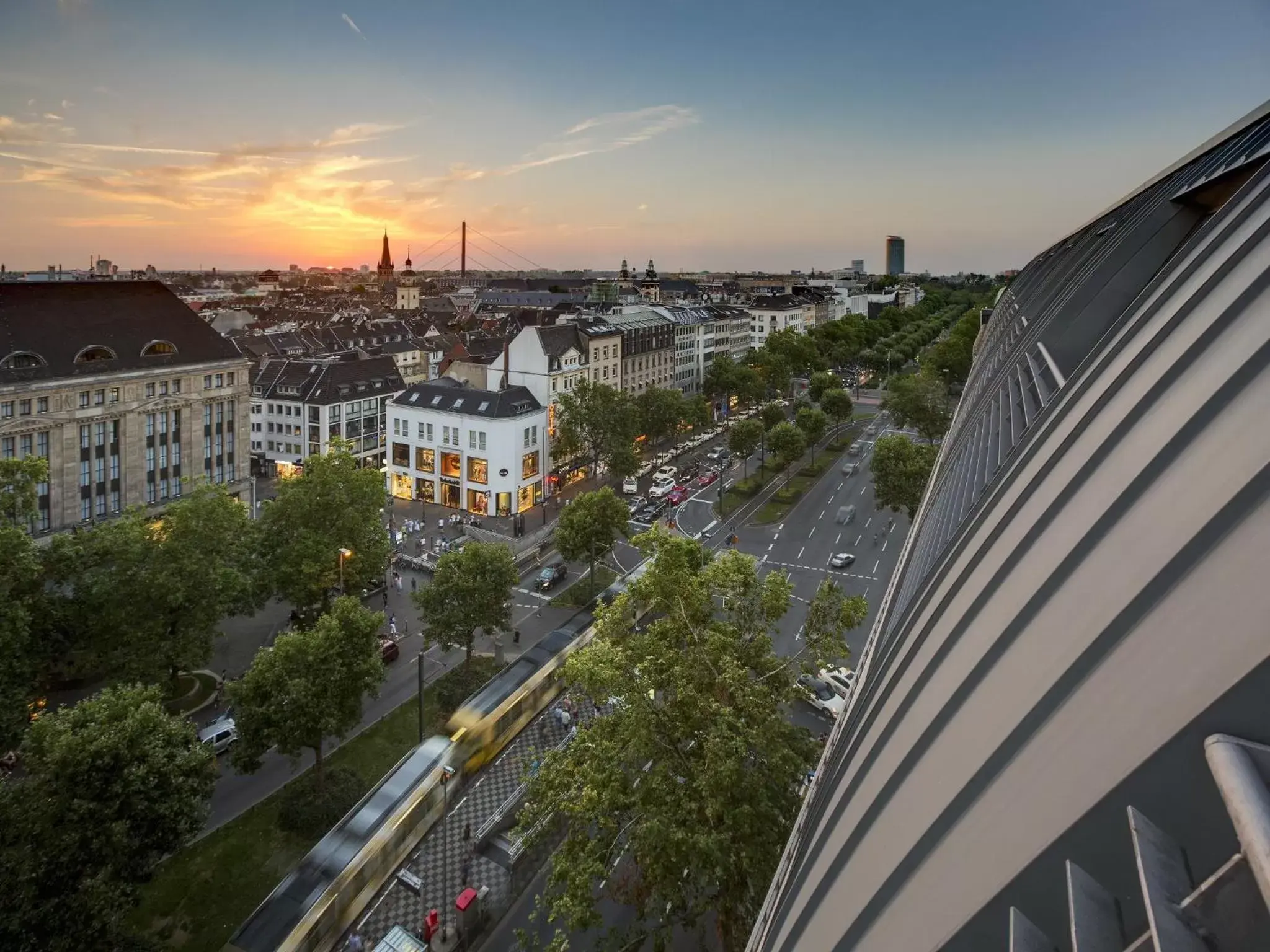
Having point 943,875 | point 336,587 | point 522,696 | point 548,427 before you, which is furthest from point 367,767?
point 548,427

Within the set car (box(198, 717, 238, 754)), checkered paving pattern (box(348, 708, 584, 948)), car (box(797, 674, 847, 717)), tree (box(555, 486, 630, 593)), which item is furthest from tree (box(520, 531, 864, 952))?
tree (box(555, 486, 630, 593))

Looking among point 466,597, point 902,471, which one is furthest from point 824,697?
point 902,471

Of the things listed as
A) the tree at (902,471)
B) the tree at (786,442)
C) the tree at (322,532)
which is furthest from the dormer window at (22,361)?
the tree at (786,442)

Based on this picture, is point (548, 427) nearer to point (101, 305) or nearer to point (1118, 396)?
point (101, 305)

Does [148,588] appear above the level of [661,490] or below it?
above

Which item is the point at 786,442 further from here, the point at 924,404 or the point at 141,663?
the point at 141,663

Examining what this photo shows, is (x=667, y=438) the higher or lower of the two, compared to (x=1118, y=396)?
lower
